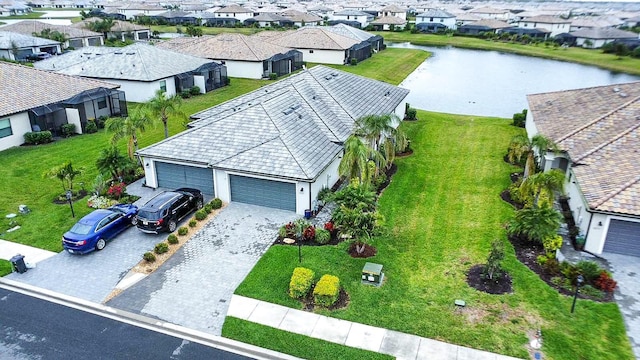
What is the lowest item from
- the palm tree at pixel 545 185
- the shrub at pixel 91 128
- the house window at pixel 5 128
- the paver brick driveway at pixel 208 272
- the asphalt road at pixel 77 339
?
the asphalt road at pixel 77 339

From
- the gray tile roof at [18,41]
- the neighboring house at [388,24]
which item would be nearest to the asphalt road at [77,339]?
the gray tile roof at [18,41]

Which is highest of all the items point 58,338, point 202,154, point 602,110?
point 602,110

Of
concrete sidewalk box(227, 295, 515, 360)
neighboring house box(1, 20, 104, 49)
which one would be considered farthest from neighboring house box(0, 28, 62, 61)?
concrete sidewalk box(227, 295, 515, 360)

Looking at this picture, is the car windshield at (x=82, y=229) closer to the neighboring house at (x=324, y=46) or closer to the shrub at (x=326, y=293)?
the shrub at (x=326, y=293)

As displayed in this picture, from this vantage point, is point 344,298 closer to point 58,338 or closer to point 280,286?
point 280,286

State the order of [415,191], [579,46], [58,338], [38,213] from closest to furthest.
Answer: [58,338] → [38,213] → [415,191] → [579,46]

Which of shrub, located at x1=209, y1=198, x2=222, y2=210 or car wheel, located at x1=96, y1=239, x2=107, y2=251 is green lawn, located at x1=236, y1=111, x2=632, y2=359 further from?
car wheel, located at x1=96, y1=239, x2=107, y2=251

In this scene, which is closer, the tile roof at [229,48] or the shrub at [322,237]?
the shrub at [322,237]

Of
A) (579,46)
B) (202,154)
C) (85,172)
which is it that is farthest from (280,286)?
(579,46)
